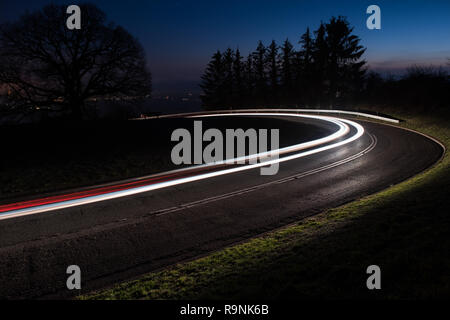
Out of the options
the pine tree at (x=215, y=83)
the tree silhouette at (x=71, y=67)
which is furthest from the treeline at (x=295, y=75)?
the tree silhouette at (x=71, y=67)

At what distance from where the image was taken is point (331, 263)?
15.7 ft

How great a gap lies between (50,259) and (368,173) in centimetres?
1211

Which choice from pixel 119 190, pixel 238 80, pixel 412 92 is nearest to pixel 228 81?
pixel 238 80

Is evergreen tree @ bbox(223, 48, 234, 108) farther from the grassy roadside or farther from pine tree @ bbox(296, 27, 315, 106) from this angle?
the grassy roadside

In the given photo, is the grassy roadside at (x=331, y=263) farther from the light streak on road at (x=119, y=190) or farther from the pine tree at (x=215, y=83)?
the pine tree at (x=215, y=83)

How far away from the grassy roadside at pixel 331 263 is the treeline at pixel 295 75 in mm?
40371

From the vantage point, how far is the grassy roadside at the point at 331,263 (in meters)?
4.00

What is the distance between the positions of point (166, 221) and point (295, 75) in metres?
56.1

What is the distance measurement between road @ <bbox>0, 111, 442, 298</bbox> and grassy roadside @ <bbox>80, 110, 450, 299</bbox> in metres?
0.86

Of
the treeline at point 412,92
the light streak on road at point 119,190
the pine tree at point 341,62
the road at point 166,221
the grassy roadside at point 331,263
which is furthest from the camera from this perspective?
the pine tree at point 341,62

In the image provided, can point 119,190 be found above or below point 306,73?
below

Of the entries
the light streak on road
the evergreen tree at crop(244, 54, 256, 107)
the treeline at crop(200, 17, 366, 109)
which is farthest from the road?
the evergreen tree at crop(244, 54, 256, 107)

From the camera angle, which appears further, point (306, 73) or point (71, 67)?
point (306, 73)

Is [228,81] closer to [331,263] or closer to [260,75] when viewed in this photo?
[260,75]
